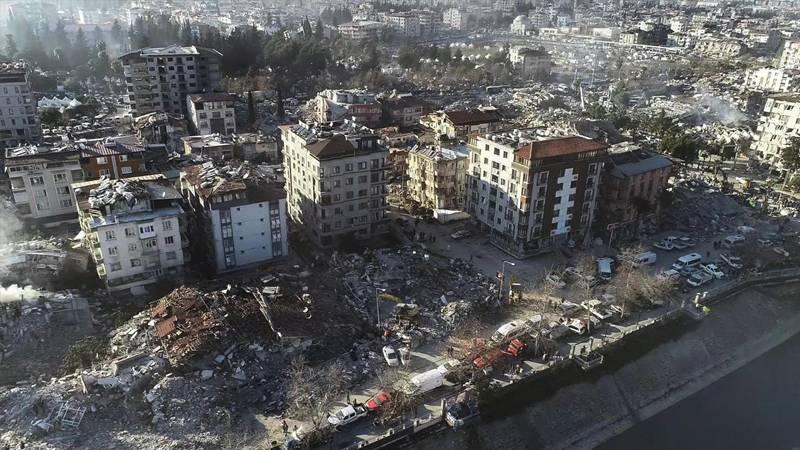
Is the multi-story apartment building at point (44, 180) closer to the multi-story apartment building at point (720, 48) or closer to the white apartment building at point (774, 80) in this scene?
the white apartment building at point (774, 80)

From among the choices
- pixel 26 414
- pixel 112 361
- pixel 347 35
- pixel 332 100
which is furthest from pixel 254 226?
pixel 347 35

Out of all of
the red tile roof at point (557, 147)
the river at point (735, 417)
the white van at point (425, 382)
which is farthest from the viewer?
the red tile roof at point (557, 147)

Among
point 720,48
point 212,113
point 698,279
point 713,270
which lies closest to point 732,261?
point 713,270

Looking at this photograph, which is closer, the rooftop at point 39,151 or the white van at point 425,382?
the white van at point 425,382

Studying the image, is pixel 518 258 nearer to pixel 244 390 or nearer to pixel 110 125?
pixel 244 390

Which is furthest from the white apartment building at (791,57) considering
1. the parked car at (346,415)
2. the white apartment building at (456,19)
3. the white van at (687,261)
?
the parked car at (346,415)
